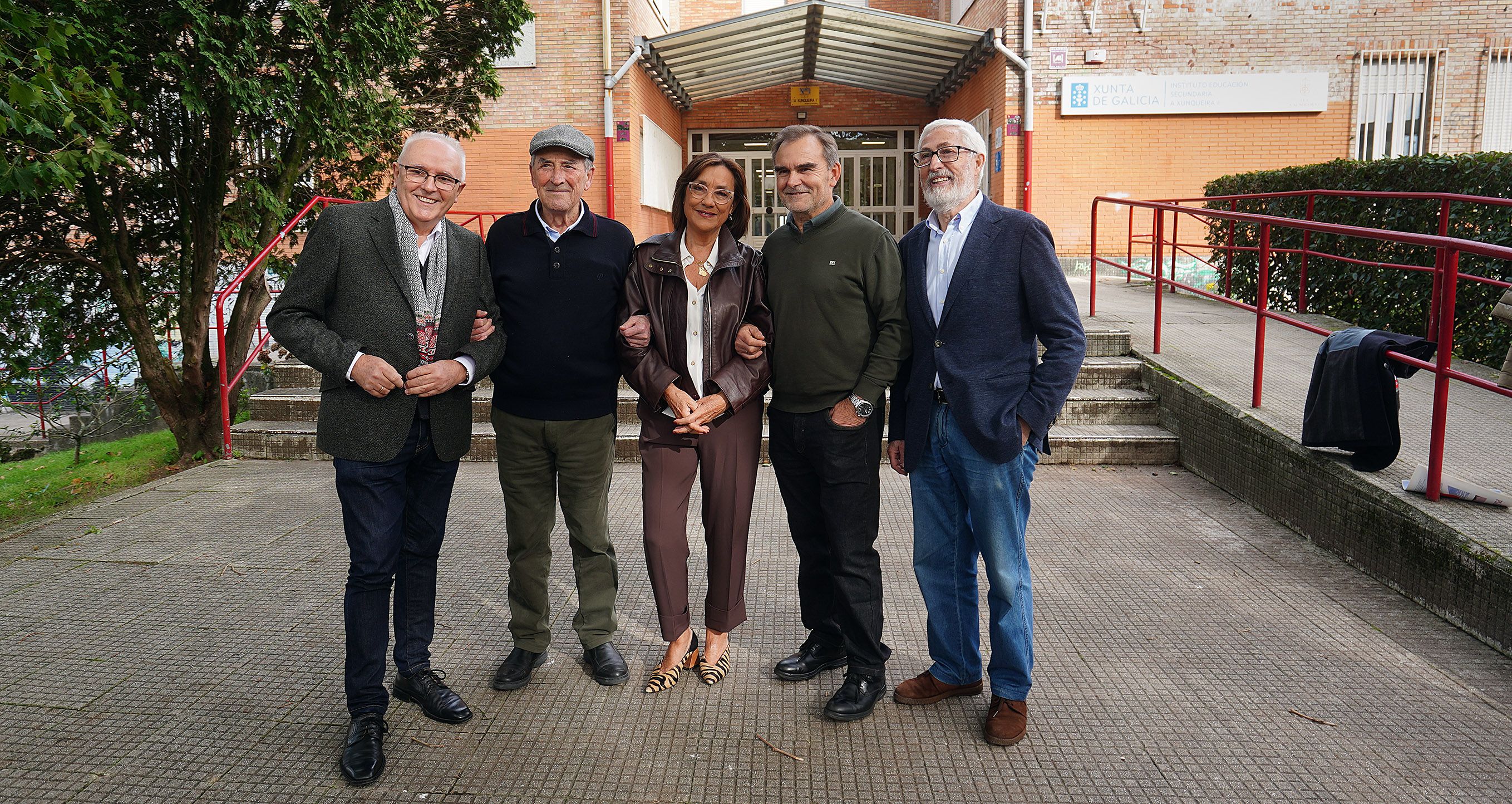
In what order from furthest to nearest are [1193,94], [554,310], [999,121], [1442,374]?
[999,121] < [1193,94] < [1442,374] < [554,310]

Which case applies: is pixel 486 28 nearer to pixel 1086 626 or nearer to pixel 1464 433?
pixel 1086 626

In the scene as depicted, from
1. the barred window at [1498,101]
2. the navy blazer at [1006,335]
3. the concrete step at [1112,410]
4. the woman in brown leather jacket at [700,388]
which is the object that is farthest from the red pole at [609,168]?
the barred window at [1498,101]

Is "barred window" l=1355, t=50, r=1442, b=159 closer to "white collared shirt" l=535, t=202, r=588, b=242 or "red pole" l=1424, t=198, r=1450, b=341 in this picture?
"red pole" l=1424, t=198, r=1450, b=341

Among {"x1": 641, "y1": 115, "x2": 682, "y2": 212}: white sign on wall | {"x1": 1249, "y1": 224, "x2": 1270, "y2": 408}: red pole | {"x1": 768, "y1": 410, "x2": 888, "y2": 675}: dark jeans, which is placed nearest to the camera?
{"x1": 768, "y1": 410, "x2": 888, "y2": 675}: dark jeans

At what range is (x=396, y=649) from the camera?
3.33m

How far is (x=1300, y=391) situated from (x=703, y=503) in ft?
14.5

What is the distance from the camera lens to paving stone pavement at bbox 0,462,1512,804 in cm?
276

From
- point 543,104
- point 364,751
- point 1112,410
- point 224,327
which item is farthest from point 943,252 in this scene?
point 543,104

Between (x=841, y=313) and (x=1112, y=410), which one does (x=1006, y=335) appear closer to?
(x=841, y=313)

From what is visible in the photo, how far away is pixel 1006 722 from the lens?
298 centimetres

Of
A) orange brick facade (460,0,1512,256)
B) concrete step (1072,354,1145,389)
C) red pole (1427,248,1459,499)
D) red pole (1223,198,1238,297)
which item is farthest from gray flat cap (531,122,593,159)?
orange brick facade (460,0,1512,256)

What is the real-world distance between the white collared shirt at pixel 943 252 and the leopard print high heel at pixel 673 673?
1339mm

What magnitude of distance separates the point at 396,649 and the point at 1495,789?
132 inches

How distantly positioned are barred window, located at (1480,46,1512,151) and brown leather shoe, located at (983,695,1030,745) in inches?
613
